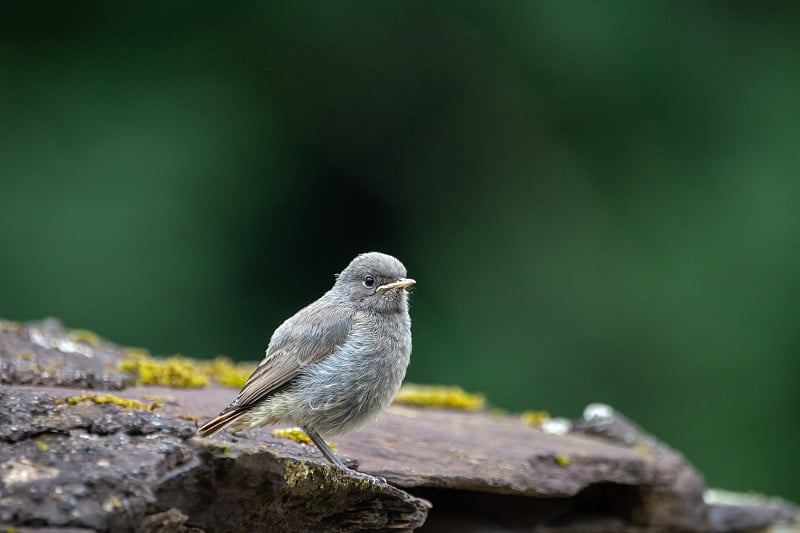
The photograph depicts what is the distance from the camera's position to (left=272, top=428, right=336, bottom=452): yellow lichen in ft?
13.9

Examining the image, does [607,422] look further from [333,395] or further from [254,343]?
[254,343]

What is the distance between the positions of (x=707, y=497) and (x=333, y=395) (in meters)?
3.20

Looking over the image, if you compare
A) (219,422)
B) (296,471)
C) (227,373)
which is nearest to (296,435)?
(219,422)

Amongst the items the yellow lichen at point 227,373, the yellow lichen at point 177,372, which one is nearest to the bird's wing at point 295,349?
the yellow lichen at point 177,372

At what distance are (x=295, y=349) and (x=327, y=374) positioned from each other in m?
0.22

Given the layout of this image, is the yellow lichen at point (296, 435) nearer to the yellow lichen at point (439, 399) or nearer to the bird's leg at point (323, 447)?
the bird's leg at point (323, 447)

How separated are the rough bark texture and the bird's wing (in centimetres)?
20

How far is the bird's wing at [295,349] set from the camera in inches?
161

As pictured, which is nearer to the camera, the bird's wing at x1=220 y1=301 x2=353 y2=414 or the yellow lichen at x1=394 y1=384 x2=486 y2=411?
the bird's wing at x1=220 y1=301 x2=353 y2=414

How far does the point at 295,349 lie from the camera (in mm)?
4289

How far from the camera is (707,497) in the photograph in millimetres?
6230

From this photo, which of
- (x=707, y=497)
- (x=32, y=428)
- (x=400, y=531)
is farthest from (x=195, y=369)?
(x=707, y=497)

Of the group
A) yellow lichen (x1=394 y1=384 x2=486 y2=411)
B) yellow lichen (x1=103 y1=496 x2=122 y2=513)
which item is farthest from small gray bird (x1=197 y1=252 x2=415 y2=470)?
yellow lichen (x1=394 y1=384 x2=486 y2=411)

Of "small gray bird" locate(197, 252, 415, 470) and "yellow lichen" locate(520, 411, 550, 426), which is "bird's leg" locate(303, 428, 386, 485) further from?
"yellow lichen" locate(520, 411, 550, 426)
